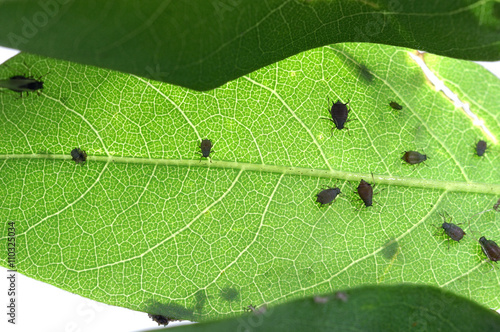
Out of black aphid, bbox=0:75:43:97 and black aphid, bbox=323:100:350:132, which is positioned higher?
black aphid, bbox=0:75:43:97

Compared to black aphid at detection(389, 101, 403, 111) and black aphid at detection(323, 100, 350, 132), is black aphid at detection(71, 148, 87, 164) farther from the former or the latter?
black aphid at detection(389, 101, 403, 111)

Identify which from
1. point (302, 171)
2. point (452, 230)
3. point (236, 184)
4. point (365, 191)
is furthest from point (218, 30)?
point (452, 230)

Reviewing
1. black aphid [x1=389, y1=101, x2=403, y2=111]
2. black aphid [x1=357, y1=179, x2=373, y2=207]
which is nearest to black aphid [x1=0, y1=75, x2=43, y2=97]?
black aphid [x1=357, y1=179, x2=373, y2=207]

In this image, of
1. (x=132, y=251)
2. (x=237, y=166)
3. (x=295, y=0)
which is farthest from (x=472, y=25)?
(x=132, y=251)

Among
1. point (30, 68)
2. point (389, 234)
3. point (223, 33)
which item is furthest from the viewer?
point (389, 234)

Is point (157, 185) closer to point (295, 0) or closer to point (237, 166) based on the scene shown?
point (237, 166)

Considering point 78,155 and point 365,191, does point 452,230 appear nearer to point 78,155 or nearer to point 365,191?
point 365,191
